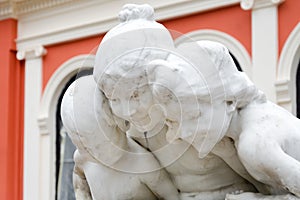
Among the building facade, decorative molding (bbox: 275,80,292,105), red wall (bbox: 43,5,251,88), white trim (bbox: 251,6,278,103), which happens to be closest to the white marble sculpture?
decorative molding (bbox: 275,80,292,105)

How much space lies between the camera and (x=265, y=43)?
7.00 metres

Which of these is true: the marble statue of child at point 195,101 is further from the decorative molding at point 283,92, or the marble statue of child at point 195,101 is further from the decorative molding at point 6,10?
the decorative molding at point 6,10

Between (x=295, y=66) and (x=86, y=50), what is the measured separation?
246 centimetres

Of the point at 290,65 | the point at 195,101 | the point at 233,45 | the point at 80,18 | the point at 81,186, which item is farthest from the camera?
the point at 80,18

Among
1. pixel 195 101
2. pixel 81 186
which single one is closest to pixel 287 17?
pixel 81 186

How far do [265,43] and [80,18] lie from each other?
2.34m

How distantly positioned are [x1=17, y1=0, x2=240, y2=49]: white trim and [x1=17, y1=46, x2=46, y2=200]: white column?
14 cm

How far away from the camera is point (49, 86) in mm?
8930

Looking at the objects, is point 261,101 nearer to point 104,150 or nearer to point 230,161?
point 230,161

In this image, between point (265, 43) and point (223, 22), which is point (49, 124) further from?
point (265, 43)

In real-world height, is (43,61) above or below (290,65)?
above

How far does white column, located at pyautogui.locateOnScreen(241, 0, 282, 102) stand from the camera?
273 inches

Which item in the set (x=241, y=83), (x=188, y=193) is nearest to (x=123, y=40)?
(x=241, y=83)

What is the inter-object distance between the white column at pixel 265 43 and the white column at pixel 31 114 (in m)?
2.77
